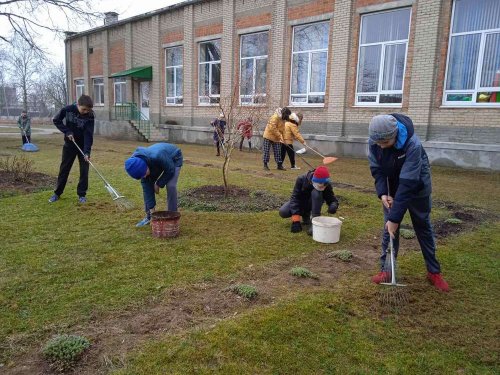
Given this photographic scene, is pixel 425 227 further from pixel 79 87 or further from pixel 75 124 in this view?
pixel 79 87

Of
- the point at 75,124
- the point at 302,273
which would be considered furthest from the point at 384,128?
the point at 75,124

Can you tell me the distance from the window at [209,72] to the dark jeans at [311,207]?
14684mm

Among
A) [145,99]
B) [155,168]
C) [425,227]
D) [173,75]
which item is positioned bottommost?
[425,227]

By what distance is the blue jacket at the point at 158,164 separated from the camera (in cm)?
497

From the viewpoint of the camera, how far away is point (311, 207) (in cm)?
568

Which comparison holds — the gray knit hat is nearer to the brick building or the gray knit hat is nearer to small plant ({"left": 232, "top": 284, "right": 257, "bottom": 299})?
small plant ({"left": 232, "top": 284, "right": 257, "bottom": 299})

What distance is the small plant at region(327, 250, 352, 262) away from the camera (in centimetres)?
458

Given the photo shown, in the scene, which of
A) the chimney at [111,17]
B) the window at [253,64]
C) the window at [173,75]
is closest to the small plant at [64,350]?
the window at [253,64]

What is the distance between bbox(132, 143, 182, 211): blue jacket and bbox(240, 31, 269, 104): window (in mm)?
12023

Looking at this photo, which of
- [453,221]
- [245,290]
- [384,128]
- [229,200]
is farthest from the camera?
[229,200]

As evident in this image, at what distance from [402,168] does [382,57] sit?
11320 mm

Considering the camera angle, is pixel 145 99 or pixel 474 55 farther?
pixel 145 99

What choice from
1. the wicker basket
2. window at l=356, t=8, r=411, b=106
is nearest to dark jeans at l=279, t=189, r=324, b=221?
the wicker basket

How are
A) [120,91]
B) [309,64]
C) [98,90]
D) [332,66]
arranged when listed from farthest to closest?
[98,90], [120,91], [309,64], [332,66]
